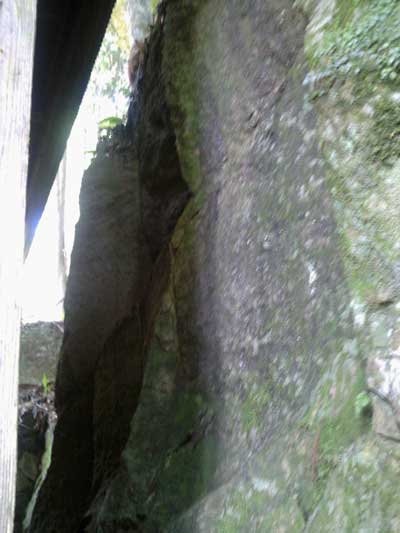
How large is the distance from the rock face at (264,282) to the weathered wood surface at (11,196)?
846mm

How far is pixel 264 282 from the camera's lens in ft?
7.41

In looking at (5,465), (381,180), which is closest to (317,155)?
(381,180)

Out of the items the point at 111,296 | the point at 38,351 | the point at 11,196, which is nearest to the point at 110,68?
the point at 38,351

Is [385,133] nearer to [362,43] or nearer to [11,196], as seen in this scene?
[362,43]

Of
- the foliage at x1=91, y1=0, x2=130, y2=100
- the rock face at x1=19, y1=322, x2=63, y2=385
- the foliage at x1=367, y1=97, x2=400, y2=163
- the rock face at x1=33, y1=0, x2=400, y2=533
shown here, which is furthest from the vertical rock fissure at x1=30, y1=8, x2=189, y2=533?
the foliage at x1=91, y1=0, x2=130, y2=100

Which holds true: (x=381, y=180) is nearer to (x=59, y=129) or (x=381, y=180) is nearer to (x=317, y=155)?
(x=317, y=155)

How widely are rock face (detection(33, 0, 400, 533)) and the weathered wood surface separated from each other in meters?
0.85

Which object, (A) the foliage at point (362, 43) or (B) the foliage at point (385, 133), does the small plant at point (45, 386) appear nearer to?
(A) the foliage at point (362, 43)

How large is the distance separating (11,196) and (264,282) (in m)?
1.20

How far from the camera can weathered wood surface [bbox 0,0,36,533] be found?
1.16 metres

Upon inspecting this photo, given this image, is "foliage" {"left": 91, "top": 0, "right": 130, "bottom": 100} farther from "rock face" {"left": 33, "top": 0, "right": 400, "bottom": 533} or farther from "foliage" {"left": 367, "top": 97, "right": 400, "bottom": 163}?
"foliage" {"left": 367, "top": 97, "right": 400, "bottom": 163}

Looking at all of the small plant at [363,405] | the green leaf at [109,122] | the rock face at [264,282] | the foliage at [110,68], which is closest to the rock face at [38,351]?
the green leaf at [109,122]

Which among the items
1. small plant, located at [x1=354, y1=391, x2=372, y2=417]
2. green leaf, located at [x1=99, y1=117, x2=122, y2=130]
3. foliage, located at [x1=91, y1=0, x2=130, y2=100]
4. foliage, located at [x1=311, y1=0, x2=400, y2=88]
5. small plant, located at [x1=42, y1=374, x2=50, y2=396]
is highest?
foliage, located at [x1=91, y1=0, x2=130, y2=100]

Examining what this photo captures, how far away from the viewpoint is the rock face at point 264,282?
1.55 metres
